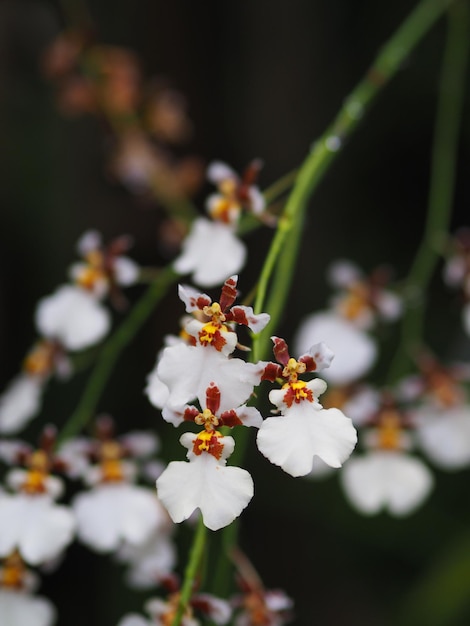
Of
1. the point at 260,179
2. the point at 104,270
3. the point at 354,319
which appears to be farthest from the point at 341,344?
the point at 260,179

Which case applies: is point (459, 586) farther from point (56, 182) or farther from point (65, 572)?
point (56, 182)

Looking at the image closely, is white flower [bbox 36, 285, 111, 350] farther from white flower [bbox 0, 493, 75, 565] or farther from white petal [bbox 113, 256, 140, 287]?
white flower [bbox 0, 493, 75, 565]

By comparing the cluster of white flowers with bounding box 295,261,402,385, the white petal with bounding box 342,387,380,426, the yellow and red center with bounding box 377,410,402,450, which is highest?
the cluster of white flowers with bounding box 295,261,402,385

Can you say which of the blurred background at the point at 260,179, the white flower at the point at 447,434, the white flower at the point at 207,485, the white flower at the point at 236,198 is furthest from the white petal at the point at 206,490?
the blurred background at the point at 260,179

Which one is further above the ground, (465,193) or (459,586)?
(465,193)

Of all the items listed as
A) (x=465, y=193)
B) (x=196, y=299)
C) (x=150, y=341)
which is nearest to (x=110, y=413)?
(x=150, y=341)

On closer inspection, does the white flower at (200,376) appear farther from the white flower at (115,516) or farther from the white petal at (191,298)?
the white flower at (115,516)

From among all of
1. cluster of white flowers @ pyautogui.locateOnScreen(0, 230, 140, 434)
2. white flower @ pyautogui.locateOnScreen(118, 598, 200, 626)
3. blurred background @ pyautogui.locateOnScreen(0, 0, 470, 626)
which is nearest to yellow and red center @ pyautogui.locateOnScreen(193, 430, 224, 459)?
white flower @ pyautogui.locateOnScreen(118, 598, 200, 626)

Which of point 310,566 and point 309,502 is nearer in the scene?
point 309,502
